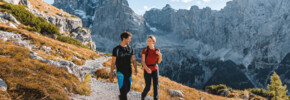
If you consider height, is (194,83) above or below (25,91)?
below

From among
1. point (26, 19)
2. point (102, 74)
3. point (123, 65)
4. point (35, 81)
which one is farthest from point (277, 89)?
point (26, 19)

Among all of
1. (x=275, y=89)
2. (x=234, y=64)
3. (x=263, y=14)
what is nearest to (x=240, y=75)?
(x=234, y=64)

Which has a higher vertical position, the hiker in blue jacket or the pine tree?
the hiker in blue jacket

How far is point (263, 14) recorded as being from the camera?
582 feet

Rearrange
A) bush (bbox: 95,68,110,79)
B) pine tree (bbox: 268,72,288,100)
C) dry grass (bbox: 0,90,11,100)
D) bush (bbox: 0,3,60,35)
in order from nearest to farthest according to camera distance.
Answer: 1. dry grass (bbox: 0,90,11,100)
2. bush (bbox: 95,68,110,79)
3. pine tree (bbox: 268,72,288,100)
4. bush (bbox: 0,3,60,35)

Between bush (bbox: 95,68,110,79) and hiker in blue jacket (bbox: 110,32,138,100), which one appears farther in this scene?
bush (bbox: 95,68,110,79)

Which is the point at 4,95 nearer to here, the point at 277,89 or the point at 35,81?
the point at 35,81

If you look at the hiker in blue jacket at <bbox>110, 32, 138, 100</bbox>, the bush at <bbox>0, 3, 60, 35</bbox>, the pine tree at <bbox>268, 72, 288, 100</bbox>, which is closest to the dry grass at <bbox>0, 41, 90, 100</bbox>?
the hiker in blue jacket at <bbox>110, 32, 138, 100</bbox>

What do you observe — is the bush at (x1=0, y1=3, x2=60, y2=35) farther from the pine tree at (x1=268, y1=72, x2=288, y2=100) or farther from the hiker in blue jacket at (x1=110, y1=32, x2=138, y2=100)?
the pine tree at (x1=268, y1=72, x2=288, y2=100)

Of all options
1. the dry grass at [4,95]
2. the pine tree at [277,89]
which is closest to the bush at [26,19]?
the dry grass at [4,95]

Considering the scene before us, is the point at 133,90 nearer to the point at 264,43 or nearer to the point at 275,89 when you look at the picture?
the point at 275,89

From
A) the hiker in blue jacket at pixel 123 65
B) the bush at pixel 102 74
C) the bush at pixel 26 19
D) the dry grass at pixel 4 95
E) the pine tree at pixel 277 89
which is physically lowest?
the pine tree at pixel 277 89

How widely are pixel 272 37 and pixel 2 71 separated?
211733 mm

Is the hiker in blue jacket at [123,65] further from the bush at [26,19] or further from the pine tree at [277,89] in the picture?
the pine tree at [277,89]
